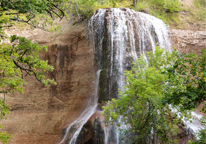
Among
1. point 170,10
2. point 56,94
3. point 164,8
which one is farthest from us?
point 164,8

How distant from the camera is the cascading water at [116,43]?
11795 mm

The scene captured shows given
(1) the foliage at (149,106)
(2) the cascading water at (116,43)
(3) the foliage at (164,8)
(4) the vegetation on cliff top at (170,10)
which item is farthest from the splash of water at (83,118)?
(3) the foliage at (164,8)

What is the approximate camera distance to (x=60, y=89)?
15.3 m

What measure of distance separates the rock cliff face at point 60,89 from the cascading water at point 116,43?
1.23 metres

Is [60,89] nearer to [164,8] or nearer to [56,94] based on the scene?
[56,94]

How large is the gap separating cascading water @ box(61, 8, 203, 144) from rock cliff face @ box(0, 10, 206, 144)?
1.23 m

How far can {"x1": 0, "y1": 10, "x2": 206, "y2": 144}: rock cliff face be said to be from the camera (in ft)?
45.0

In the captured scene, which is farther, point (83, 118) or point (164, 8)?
point (164, 8)

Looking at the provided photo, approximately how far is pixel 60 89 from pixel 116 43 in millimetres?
6415

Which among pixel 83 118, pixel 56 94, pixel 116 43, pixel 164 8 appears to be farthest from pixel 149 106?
pixel 164 8

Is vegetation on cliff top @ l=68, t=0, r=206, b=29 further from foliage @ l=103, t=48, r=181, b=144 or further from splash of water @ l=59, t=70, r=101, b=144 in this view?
foliage @ l=103, t=48, r=181, b=144

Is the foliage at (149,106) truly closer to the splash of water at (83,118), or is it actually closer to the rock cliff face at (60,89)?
the splash of water at (83,118)

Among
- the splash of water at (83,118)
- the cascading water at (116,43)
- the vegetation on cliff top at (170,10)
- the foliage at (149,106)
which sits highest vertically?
the vegetation on cliff top at (170,10)

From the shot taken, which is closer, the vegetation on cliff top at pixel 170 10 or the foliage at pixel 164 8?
the vegetation on cliff top at pixel 170 10
